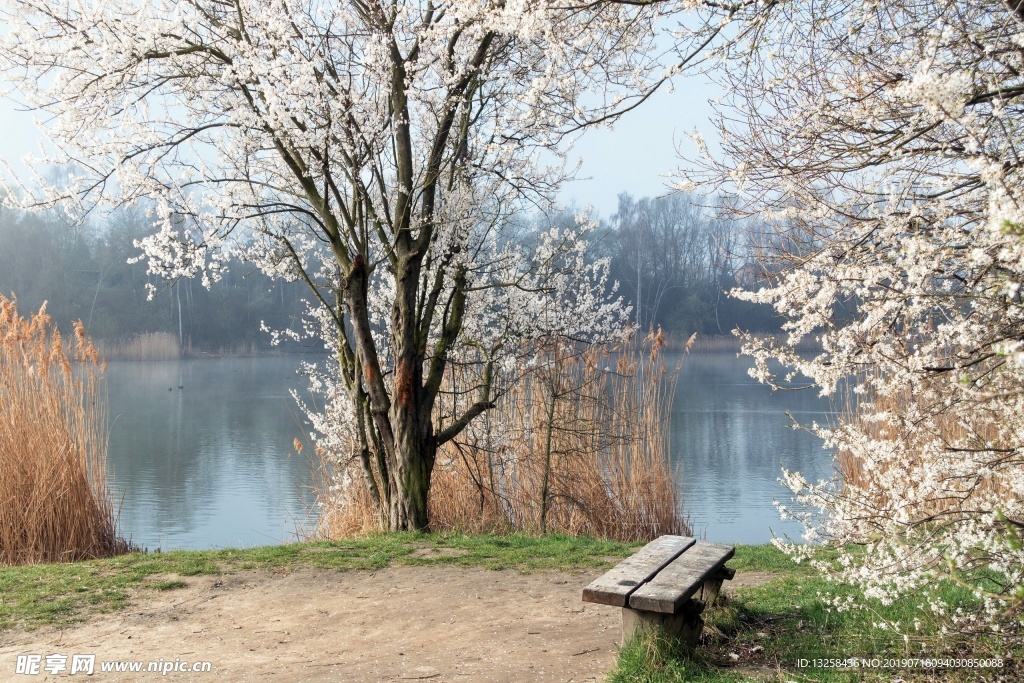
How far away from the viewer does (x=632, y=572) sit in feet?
10.5

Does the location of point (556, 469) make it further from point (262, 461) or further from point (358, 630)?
point (262, 461)

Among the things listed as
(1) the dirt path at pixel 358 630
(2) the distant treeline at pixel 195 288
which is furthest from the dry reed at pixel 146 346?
(1) the dirt path at pixel 358 630

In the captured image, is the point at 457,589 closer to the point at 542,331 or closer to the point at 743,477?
the point at 542,331

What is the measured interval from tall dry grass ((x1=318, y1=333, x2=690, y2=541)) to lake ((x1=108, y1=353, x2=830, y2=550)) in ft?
2.66

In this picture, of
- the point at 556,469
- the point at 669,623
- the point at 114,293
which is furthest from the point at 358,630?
the point at 114,293

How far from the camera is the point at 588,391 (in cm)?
682

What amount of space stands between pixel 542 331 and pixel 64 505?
12.0ft

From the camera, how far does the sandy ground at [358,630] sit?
3121 millimetres

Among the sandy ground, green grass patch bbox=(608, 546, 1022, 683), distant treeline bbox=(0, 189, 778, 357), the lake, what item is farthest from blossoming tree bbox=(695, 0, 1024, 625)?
distant treeline bbox=(0, 189, 778, 357)

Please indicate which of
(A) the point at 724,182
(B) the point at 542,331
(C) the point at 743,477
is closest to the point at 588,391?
(B) the point at 542,331

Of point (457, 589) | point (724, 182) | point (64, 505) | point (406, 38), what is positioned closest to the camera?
point (724, 182)

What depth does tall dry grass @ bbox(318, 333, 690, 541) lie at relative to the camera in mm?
6504

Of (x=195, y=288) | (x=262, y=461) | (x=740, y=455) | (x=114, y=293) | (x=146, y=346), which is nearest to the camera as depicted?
(x=740, y=455)

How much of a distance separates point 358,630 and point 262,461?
9772 mm
